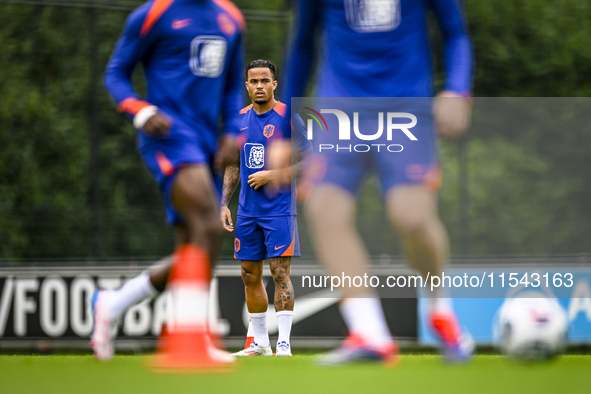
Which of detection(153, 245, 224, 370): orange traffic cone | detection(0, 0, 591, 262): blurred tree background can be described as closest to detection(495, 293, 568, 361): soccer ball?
detection(153, 245, 224, 370): orange traffic cone

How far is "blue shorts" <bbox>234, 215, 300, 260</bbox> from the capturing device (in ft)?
18.9

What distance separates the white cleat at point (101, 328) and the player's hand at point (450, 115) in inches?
76.7

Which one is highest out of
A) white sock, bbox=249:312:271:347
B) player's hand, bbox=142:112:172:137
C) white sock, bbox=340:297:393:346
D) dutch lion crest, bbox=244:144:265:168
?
player's hand, bbox=142:112:172:137

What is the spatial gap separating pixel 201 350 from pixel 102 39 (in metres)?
7.68

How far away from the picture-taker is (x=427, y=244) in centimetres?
304

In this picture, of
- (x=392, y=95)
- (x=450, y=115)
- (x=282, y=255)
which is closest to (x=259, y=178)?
(x=282, y=255)

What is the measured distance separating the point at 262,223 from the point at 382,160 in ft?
9.28

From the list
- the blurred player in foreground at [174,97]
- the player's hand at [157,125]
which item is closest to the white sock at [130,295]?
the blurred player in foreground at [174,97]

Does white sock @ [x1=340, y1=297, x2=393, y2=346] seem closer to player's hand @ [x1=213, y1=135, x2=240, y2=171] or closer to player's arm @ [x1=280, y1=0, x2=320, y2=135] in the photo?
player's arm @ [x1=280, y1=0, x2=320, y2=135]

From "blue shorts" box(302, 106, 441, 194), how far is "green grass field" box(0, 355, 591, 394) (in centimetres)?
68

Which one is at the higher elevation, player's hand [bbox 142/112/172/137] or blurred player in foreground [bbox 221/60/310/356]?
player's hand [bbox 142/112/172/137]

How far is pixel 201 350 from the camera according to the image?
2877 mm

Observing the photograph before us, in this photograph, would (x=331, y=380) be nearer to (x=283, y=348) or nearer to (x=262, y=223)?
(x=283, y=348)

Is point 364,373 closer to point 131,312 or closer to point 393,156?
point 393,156
